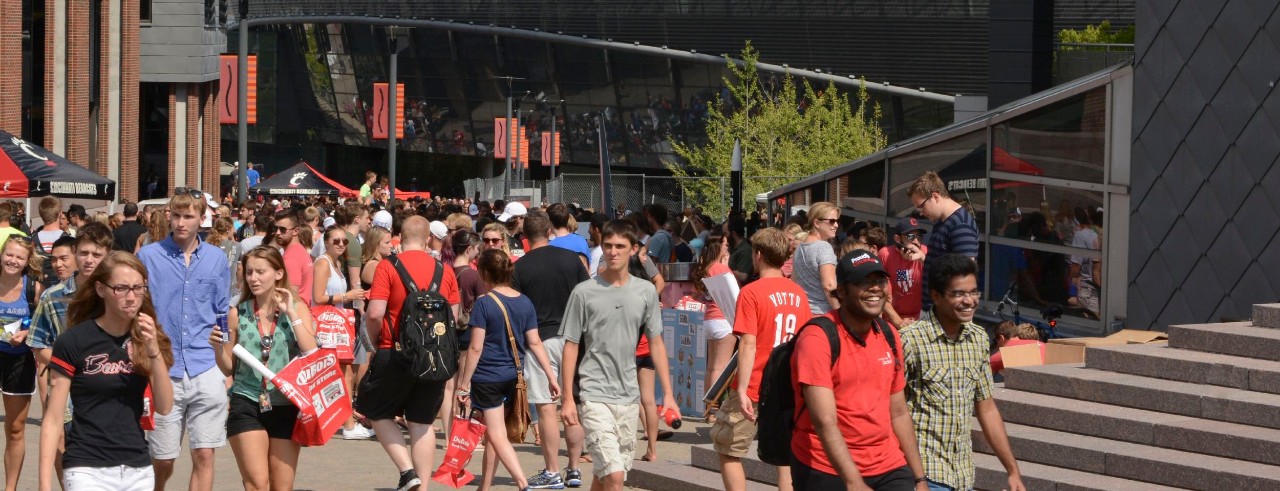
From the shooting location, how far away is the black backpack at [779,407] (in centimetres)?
651

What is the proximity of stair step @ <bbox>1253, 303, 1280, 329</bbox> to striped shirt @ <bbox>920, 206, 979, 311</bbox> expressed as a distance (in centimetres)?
270

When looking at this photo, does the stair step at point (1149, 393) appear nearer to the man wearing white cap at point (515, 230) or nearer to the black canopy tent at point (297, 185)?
the man wearing white cap at point (515, 230)

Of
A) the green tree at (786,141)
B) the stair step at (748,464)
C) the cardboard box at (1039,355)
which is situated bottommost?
the stair step at (748,464)

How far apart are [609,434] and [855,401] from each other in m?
2.88

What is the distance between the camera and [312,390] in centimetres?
840

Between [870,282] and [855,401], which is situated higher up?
[870,282]

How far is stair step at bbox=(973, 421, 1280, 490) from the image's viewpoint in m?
8.72

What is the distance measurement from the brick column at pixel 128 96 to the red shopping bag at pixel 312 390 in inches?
1341

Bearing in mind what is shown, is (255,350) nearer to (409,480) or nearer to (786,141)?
(409,480)

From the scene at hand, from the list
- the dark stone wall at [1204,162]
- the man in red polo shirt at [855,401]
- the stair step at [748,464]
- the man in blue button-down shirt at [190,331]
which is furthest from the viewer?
the dark stone wall at [1204,162]

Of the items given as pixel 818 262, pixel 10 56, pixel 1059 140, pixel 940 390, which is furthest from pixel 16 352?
pixel 10 56

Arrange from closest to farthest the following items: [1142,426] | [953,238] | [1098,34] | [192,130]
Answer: [953,238]
[1142,426]
[192,130]
[1098,34]

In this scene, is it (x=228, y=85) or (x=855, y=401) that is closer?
(x=855, y=401)

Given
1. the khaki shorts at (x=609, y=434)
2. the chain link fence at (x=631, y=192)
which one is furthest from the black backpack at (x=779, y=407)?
the chain link fence at (x=631, y=192)
